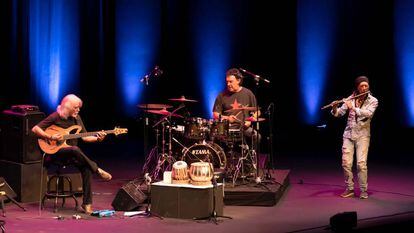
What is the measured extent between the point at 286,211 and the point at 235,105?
189 centimetres

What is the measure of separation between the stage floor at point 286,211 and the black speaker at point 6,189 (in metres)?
0.17

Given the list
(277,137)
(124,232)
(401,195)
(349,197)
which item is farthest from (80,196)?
(277,137)

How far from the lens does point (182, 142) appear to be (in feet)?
33.6

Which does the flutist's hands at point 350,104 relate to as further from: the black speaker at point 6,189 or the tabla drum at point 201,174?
the black speaker at point 6,189

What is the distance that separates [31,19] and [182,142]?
5.93m

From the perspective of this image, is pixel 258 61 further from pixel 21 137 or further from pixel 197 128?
pixel 21 137

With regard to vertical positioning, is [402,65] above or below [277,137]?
above

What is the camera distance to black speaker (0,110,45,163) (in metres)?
9.17

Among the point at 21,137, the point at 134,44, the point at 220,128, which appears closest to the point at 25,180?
the point at 21,137

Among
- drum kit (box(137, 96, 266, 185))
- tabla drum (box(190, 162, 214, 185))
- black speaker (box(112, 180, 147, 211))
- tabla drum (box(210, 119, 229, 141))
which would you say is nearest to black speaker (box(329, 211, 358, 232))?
tabla drum (box(190, 162, 214, 185))

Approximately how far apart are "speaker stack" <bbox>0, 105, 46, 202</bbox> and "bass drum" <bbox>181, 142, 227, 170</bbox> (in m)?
1.90

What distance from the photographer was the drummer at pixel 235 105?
31.9 ft

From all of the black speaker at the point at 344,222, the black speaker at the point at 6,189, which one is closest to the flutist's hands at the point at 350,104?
the black speaker at the point at 344,222

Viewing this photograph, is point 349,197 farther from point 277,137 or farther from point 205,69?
point 205,69
